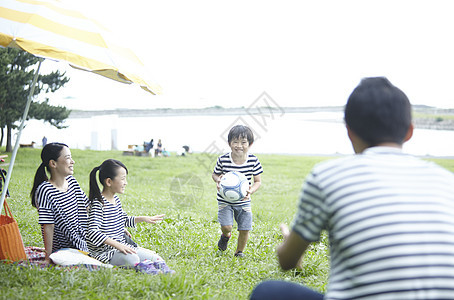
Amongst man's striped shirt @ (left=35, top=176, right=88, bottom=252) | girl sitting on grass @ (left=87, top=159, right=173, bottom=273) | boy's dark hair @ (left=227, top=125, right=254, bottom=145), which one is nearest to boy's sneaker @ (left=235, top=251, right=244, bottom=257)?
girl sitting on grass @ (left=87, top=159, right=173, bottom=273)

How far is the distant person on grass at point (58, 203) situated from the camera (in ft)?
13.0

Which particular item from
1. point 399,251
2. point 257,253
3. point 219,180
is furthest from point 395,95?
point 257,253

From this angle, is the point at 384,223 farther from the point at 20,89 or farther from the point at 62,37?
the point at 20,89

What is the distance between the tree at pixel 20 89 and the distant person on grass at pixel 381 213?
49.5ft

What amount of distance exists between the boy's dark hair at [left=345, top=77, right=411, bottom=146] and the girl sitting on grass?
2.66m

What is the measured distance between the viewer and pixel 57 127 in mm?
17844

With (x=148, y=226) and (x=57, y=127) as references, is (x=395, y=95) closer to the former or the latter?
(x=148, y=226)

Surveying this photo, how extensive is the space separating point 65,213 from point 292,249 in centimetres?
289

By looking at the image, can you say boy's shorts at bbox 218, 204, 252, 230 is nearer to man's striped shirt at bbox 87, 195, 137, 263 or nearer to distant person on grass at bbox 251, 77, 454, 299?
man's striped shirt at bbox 87, 195, 137, 263

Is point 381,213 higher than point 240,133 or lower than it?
lower

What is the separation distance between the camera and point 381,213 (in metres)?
1.49

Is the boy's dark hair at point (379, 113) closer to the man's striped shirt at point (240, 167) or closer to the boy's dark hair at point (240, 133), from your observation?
the boy's dark hair at point (240, 133)

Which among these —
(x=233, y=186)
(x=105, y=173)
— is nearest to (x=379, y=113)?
(x=105, y=173)

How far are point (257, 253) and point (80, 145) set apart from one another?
2006cm
